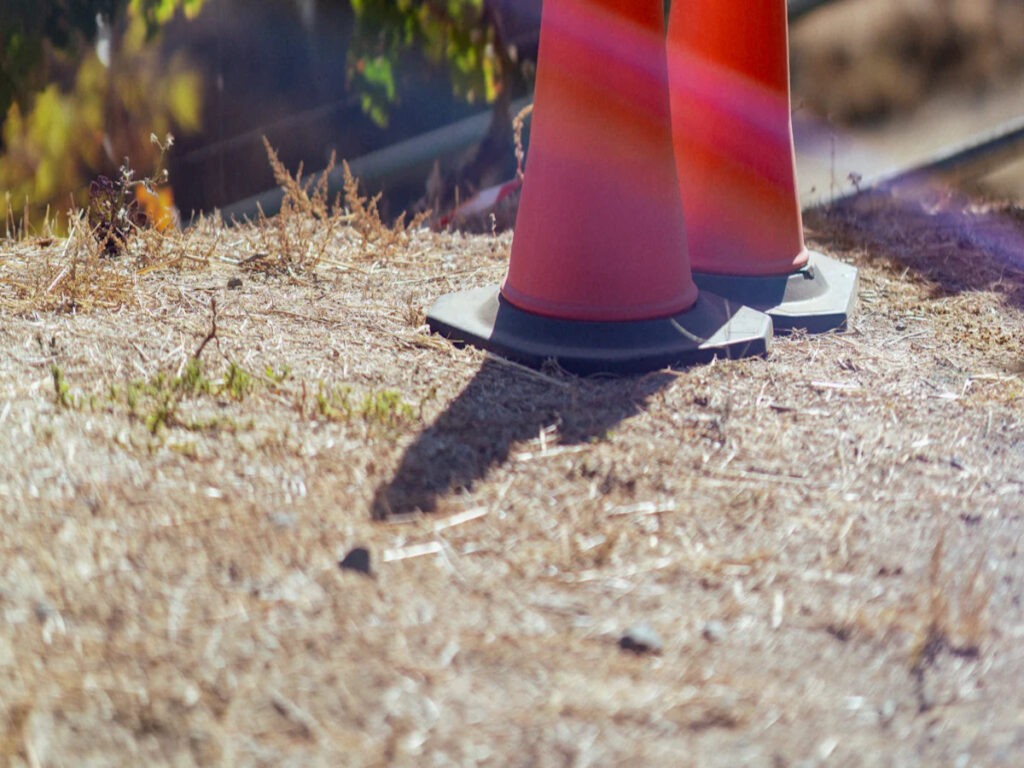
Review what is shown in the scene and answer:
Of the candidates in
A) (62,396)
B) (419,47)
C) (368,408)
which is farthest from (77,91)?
(368,408)

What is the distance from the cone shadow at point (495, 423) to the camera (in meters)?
1.90

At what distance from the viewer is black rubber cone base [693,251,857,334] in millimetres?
2879

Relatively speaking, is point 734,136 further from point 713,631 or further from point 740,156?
point 713,631

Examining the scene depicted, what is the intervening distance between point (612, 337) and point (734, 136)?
0.85m

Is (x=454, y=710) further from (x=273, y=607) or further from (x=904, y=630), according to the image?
(x=904, y=630)

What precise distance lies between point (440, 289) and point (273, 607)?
5.97ft

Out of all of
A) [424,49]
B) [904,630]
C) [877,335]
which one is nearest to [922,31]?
[424,49]

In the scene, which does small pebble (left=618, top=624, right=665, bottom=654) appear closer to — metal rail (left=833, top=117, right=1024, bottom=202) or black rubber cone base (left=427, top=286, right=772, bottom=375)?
black rubber cone base (left=427, top=286, right=772, bottom=375)

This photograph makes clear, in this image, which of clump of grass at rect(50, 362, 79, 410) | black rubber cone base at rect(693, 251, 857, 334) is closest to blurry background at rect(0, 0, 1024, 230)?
black rubber cone base at rect(693, 251, 857, 334)

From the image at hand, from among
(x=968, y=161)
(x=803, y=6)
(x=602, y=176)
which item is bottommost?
(x=968, y=161)

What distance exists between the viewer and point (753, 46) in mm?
2936

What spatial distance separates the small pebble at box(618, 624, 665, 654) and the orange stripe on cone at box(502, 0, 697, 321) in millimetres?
1195

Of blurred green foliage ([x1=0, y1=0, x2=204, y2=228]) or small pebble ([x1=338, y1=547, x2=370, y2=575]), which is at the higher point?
blurred green foliage ([x1=0, y1=0, x2=204, y2=228])

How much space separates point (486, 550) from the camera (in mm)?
1712
